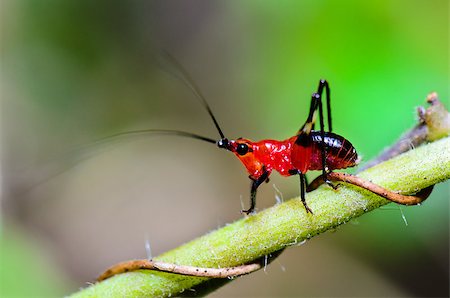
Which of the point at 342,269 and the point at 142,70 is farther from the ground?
the point at 142,70

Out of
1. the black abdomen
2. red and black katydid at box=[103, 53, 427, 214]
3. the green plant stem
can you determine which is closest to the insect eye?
red and black katydid at box=[103, 53, 427, 214]

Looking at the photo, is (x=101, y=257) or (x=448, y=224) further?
(x=101, y=257)

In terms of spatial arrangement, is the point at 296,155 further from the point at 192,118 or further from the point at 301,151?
the point at 192,118

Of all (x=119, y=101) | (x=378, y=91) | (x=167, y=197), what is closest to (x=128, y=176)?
(x=167, y=197)

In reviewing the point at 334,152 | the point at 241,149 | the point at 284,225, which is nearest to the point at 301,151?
the point at 334,152

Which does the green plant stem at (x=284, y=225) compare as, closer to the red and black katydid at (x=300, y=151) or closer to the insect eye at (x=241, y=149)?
the red and black katydid at (x=300, y=151)

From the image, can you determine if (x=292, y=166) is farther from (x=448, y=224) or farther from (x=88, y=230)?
(x=88, y=230)

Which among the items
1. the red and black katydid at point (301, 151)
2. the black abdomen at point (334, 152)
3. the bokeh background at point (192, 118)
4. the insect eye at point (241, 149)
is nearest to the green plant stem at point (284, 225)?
the red and black katydid at point (301, 151)
